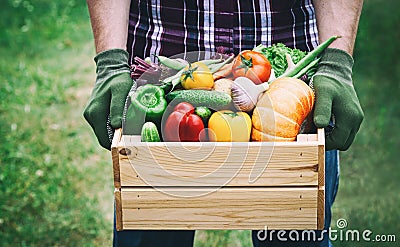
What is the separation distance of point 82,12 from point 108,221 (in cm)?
413

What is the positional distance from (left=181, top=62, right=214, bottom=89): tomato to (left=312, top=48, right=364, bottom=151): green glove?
31cm

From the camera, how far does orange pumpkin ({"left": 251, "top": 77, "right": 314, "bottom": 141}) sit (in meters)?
1.99

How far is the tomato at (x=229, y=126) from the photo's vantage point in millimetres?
1949

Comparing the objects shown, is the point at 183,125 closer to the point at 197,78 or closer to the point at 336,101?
the point at 197,78

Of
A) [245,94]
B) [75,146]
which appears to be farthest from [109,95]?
[75,146]

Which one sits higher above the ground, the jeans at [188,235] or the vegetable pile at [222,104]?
the vegetable pile at [222,104]

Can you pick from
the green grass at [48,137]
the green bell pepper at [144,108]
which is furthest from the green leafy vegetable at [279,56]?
the green grass at [48,137]

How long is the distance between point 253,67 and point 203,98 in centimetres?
17

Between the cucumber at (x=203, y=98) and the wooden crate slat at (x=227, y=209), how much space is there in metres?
0.23

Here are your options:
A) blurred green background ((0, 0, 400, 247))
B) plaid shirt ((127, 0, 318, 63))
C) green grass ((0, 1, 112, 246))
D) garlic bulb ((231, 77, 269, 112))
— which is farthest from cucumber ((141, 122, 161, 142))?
green grass ((0, 1, 112, 246))

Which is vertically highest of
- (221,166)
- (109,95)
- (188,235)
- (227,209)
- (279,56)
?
(279,56)

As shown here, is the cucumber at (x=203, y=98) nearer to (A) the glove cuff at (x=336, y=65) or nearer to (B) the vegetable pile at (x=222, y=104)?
(B) the vegetable pile at (x=222, y=104)

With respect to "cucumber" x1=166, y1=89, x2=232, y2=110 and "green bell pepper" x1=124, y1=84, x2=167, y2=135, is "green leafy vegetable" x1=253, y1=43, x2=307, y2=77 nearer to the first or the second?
"cucumber" x1=166, y1=89, x2=232, y2=110

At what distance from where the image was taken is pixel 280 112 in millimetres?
2008
